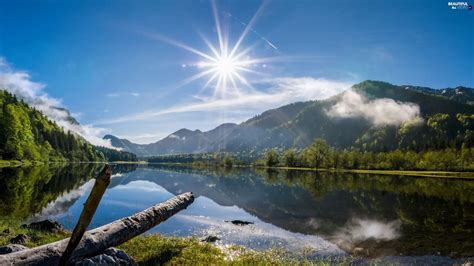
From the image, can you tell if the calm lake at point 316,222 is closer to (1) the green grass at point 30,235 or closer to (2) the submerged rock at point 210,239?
(2) the submerged rock at point 210,239

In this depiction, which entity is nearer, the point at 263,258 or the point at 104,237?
the point at 104,237

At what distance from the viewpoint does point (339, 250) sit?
2303 centimetres

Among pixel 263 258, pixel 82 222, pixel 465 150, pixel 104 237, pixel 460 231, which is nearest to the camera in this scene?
pixel 82 222

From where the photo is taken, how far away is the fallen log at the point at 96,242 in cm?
1106

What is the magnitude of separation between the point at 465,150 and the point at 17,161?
7548 inches

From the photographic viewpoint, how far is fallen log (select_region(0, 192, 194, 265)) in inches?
436

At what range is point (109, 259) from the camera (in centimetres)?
1230

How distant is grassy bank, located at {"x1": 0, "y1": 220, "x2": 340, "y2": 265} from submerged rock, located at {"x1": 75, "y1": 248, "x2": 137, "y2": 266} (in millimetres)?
2893

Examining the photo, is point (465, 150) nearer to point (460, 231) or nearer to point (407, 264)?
point (460, 231)

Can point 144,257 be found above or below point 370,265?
above

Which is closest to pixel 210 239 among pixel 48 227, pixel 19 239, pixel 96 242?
pixel 48 227

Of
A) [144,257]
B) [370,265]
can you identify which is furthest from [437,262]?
[144,257]

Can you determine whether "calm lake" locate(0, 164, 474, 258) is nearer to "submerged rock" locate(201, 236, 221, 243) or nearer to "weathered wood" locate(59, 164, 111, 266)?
"submerged rock" locate(201, 236, 221, 243)

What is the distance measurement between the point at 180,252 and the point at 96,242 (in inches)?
241
